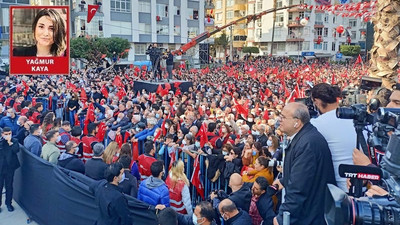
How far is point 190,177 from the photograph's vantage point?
6469 millimetres

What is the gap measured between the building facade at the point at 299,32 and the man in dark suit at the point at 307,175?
196 feet

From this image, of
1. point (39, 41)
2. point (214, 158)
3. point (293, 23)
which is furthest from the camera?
point (293, 23)

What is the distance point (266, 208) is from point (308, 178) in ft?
4.54

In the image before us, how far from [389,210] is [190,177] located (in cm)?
456

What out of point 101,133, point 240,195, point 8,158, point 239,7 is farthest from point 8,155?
point 239,7

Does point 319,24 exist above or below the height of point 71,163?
above

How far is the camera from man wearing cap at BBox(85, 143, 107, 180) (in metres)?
5.49

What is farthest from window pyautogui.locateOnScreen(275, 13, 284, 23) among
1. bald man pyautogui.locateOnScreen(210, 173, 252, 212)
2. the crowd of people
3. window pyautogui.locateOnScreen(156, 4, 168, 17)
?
bald man pyautogui.locateOnScreen(210, 173, 252, 212)

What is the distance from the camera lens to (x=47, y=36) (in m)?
8.62

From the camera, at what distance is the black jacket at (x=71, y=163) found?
5949mm

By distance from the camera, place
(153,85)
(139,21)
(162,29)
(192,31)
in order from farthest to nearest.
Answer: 1. (192,31)
2. (162,29)
3. (139,21)
4. (153,85)

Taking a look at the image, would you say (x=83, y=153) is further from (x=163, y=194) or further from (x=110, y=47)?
(x=110, y=47)

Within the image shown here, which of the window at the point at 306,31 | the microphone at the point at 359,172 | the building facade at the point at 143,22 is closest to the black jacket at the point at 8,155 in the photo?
the microphone at the point at 359,172

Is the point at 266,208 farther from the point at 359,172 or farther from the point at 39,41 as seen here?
the point at 39,41
